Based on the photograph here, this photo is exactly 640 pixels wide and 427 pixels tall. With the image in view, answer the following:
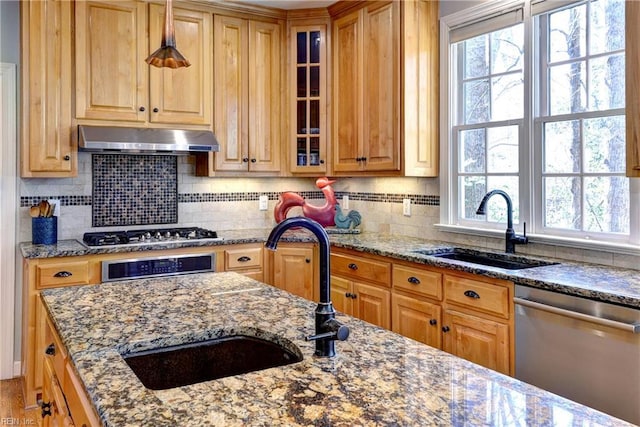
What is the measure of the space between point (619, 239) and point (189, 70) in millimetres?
3031

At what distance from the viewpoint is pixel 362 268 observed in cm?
346

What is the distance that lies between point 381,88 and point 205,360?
107 inches

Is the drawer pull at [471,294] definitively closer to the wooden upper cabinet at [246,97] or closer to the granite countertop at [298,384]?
the granite countertop at [298,384]

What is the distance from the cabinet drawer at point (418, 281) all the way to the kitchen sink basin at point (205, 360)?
5.27 ft

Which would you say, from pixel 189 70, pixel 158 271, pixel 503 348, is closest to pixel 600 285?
pixel 503 348

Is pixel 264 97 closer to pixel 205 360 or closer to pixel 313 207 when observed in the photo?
pixel 313 207

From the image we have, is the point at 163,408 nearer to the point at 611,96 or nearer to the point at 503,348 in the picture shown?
the point at 503,348

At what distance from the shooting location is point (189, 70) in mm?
3873

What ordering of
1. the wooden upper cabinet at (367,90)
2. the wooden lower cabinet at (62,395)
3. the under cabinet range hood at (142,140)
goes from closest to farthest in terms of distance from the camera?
the wooden lower cabinet at (62,395) < the under cabinet range hood at (142,140) < the wooden upper cabinet at (367,90)

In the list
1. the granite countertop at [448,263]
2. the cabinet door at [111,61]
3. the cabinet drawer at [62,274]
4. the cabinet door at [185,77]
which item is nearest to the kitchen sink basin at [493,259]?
the granite countertop at [448,263]

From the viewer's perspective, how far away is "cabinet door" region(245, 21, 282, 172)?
163 inches

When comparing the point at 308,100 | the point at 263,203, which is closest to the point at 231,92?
the point at 308,100

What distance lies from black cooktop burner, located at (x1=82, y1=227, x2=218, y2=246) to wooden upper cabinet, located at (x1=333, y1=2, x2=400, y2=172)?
4.00 ft

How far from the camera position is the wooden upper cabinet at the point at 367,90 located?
3.63 meters
